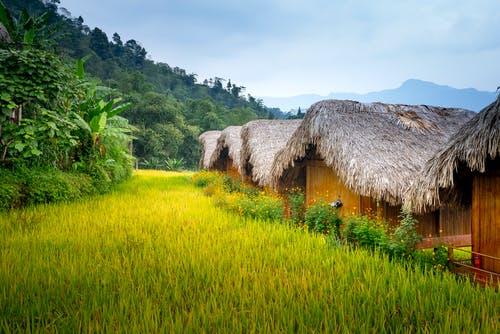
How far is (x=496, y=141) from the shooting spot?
11.3 feet

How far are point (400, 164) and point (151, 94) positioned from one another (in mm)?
24438

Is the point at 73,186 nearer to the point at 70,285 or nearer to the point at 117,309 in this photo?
the point at 70,285

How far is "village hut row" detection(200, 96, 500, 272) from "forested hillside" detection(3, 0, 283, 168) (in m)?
7.82

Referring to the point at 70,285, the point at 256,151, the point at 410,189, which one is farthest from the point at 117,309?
the point at 256,151

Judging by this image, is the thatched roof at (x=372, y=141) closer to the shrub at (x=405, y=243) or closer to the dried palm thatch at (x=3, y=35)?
the shrub at (x=405, y=243)

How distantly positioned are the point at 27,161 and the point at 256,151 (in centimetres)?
604

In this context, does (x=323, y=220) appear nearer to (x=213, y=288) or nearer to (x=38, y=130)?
(x=213, y=288)

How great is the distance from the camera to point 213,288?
256 cm

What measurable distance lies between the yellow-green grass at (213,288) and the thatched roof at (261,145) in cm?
518

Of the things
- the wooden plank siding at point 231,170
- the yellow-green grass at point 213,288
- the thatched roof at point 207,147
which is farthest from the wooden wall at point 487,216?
the thatched roof at point 207,147

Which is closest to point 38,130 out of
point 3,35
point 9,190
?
point 9,190

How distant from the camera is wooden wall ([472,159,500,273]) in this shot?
381 cm

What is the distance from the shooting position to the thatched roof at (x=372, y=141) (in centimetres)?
539

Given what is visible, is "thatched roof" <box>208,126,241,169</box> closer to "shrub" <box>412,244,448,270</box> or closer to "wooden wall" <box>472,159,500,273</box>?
"shrub" <box>412,244,448,270</box>
